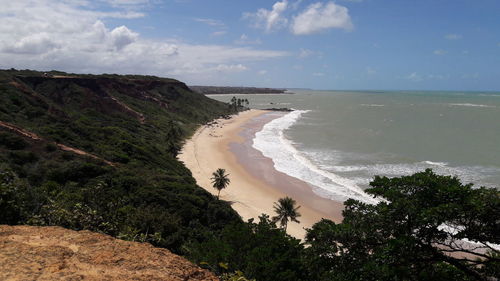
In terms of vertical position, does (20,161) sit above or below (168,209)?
above

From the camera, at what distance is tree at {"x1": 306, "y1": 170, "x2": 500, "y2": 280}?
32.6ft

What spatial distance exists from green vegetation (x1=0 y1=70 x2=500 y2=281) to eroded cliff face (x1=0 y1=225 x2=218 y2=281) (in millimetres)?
1731

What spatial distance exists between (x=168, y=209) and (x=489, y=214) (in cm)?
2159

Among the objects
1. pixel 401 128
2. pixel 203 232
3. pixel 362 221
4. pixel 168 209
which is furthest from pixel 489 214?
pixel 401 128

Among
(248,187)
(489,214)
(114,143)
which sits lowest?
(248,187)

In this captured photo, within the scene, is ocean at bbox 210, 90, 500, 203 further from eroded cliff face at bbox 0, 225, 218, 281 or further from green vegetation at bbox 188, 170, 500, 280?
eroded cliff face at bbox 0, 225, 218, 281

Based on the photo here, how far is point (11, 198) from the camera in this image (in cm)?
1378

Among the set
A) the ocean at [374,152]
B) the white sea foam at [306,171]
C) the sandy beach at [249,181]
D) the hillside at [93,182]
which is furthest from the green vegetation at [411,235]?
the ocean at [374,152]

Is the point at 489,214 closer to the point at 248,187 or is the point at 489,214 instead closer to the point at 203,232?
the point at 203,232

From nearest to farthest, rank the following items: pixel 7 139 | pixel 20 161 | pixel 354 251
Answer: pixel 354 251 → pixel 20 161 → pixel 7 139

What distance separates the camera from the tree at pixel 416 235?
9930 millimetres

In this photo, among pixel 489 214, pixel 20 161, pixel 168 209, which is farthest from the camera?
pixel 20 161

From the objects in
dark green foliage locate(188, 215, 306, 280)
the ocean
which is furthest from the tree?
the ocean

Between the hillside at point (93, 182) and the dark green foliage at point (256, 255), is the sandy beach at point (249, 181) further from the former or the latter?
the dark green foliage at point (256, 255)
